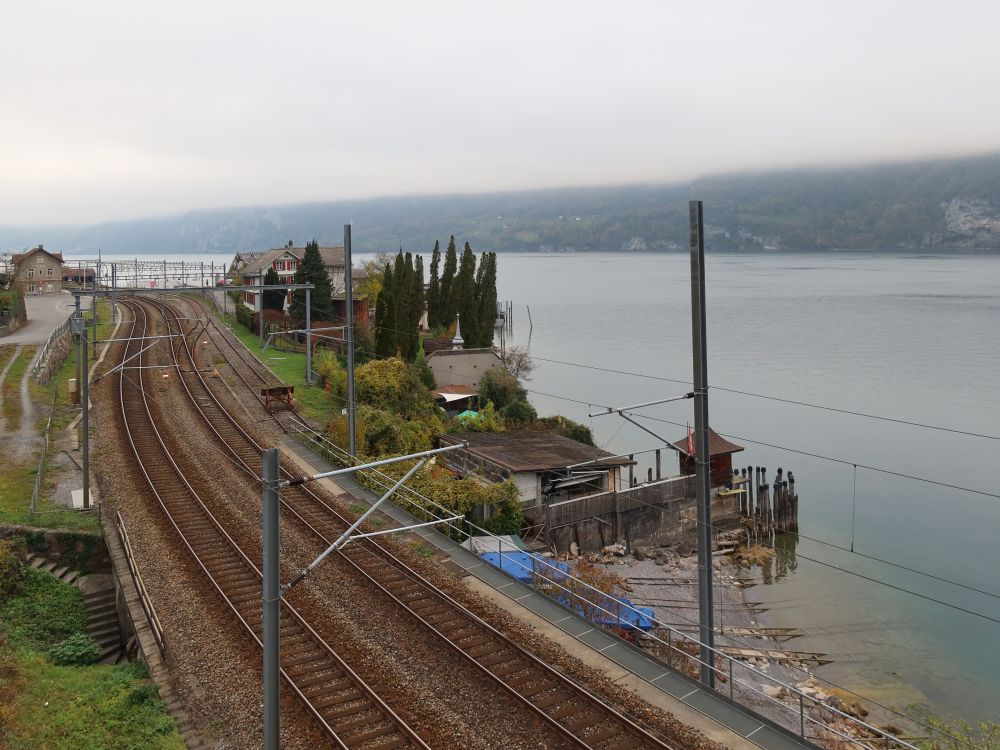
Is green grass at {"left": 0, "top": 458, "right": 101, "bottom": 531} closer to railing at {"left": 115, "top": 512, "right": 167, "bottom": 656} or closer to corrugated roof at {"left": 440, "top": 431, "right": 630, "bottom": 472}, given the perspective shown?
railing at {"left": 115, "top": 512, "right": 167, "bottom": 656}

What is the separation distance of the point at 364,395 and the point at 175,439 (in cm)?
988

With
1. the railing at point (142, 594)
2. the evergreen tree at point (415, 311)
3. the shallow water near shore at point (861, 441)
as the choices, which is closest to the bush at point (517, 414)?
the shallow water near shore at point (861, 441)

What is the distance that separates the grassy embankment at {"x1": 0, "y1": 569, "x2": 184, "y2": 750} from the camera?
13961 millimetres

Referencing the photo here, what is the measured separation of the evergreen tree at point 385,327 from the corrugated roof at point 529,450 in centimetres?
1304

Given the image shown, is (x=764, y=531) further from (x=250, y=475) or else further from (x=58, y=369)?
(x=58, y=369)

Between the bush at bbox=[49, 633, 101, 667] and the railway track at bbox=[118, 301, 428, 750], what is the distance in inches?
117

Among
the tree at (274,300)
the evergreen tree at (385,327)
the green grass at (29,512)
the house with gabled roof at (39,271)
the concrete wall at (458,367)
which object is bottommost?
the green grass at (29,512)

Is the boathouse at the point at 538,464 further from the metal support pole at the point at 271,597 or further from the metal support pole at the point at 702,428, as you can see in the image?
the metal support pole at the point at 271,597

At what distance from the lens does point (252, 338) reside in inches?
2408

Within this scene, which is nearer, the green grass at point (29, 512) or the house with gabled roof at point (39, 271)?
the green grass at point (29, 512)

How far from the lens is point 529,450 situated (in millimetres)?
36781

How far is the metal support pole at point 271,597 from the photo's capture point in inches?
419

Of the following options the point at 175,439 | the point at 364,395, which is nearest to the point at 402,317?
the point at 364,395

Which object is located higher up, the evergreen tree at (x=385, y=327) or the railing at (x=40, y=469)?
the evergreen tree at (x=385, y=327)
